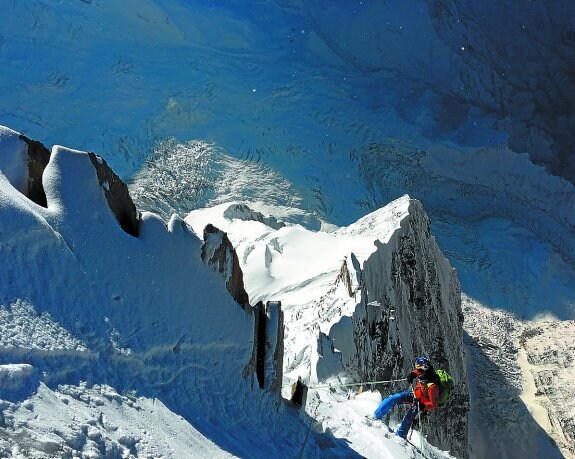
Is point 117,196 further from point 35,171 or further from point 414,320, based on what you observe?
point 414,320

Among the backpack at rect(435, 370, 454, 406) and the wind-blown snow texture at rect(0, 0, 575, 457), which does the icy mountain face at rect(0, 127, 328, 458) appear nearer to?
the backpack at rect(435, 370, 454, 406)

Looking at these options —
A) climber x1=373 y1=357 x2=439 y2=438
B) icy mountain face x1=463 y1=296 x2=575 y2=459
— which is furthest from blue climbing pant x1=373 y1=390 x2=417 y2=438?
A: icy mountain face x1=463 y1=296 x2=575 y2=459

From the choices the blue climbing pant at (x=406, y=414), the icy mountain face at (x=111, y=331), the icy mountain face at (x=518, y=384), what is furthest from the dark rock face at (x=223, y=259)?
the icy mountain face at (x=518, y=384)

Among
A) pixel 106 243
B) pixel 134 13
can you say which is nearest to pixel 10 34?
pixel 134 13

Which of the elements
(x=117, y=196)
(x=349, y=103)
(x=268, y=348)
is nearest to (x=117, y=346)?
(x=117, y=196)

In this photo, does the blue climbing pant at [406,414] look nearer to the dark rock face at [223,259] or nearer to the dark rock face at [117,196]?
the dark rock face at [223,259]

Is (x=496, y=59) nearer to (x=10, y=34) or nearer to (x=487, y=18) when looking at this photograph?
(x=487, y=18)

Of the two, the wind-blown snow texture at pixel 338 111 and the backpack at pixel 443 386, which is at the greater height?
the wind-blown snow texture at pixel 338 111
